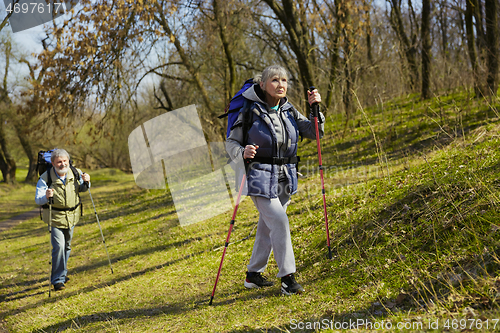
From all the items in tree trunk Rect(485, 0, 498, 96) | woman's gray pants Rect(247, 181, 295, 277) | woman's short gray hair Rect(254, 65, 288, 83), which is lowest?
woman's gray pants Rect(247, 181, 295, 277)

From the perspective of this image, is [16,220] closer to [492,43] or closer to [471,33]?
[471,33]

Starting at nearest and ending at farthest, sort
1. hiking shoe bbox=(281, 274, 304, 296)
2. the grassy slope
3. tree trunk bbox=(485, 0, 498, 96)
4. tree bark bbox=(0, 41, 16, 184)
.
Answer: the grassy slope
hiking shoe bbox=(281, 274, 304, 296)
tree trunk bbox=(485, 0, 498, 96)
tree bark bbox=(0, 41, 16, 184)

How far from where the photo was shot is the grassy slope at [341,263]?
3.47m

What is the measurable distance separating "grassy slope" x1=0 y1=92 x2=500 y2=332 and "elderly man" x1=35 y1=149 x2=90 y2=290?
55 centimetres

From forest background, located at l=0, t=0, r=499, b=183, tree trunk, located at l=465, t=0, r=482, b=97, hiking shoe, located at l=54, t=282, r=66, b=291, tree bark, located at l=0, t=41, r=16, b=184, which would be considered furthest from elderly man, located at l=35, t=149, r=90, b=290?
tree bark, located at l=0, t=41, r=16, b=184

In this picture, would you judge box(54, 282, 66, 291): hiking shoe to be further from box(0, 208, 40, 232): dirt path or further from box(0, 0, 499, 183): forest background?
box(0, 208, 40, 232): dirt path

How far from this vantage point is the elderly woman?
12.6 ft

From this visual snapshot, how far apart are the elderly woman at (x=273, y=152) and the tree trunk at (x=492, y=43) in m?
6.50

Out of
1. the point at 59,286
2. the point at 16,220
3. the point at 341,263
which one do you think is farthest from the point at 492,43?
the point at 16,220

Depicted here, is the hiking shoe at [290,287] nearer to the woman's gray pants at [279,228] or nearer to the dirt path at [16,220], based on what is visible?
the woman's gray pants at [279,228]

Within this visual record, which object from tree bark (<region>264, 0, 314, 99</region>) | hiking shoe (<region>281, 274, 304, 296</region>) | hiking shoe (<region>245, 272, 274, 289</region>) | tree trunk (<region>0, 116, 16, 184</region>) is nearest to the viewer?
hiking shoe (<region>281, 274, 304, 296</region>)

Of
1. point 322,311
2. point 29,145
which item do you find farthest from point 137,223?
point 29,145

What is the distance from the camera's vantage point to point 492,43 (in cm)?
852

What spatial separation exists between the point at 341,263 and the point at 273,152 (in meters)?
1.68
